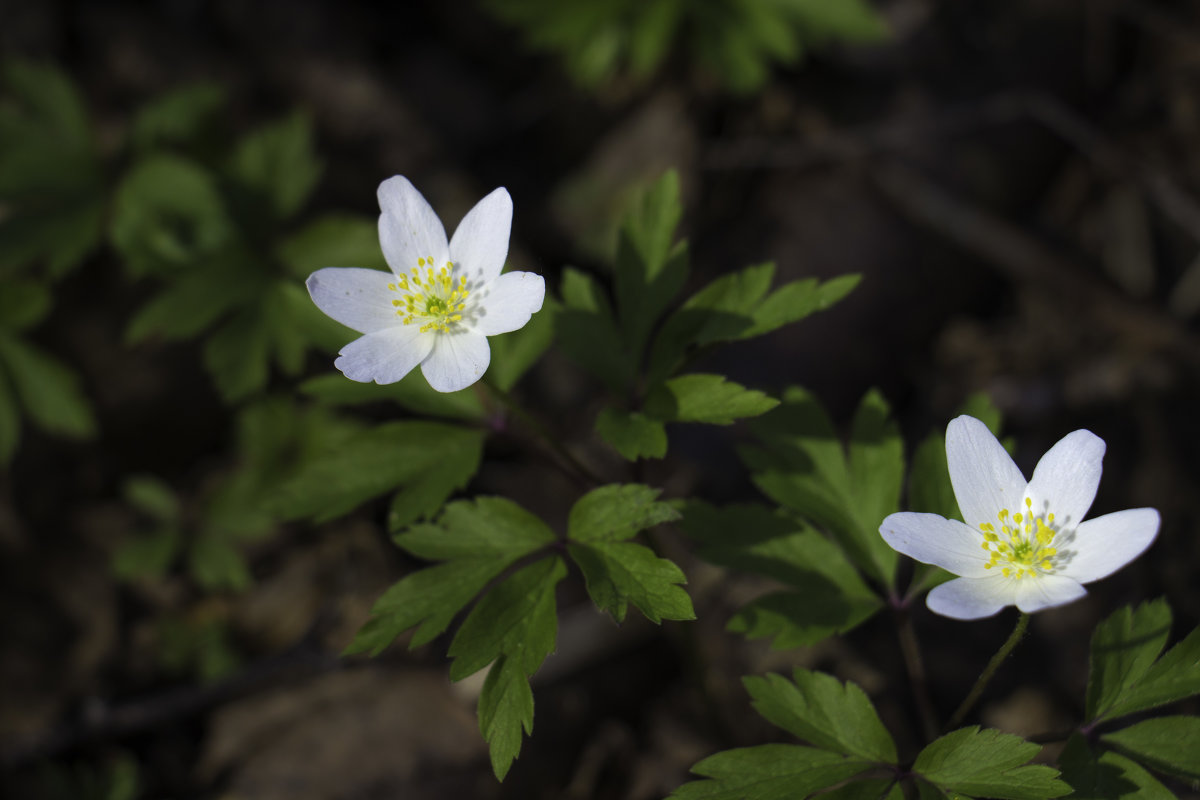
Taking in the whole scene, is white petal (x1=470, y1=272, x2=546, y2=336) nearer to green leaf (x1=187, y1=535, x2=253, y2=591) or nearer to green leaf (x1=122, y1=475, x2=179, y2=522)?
green leaf (x1=187, y1=535, x2=253, y2=591)

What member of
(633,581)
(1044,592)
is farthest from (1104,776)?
(633,581)

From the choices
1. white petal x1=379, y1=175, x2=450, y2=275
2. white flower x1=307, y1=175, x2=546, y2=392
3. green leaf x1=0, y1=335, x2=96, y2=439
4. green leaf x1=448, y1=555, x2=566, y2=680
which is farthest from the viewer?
green leaf x1=0, y1=335, x2=96, y2=439

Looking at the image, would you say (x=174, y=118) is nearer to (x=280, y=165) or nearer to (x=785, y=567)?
(x=280, y=165)

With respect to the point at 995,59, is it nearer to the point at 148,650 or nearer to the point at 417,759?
the point at 417,759

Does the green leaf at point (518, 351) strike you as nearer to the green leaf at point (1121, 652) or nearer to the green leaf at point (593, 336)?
the green leaf at point (593, 336)

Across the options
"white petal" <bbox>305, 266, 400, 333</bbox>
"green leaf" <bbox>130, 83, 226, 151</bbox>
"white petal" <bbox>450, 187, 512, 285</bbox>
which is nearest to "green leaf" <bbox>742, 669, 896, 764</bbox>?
"white petal" <bbox>450, 187, 512, 285</bbox>

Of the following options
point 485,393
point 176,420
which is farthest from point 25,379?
point 485,393
